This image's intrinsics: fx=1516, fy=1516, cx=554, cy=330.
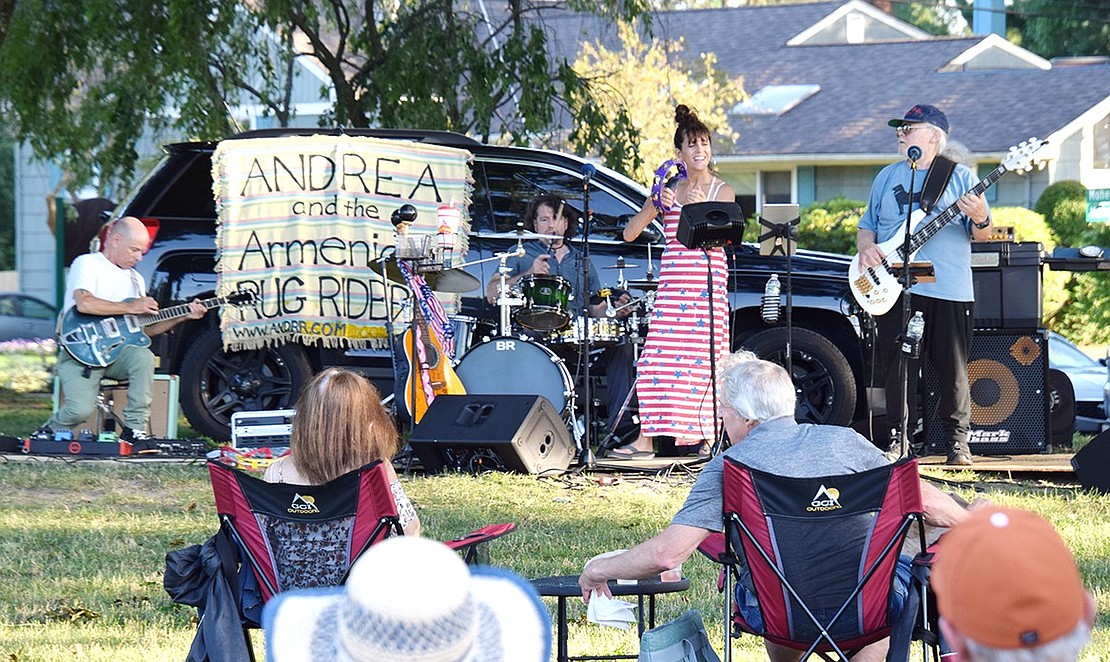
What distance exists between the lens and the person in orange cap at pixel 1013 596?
1.84 metres

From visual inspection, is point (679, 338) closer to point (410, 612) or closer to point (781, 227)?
point (781, 227)

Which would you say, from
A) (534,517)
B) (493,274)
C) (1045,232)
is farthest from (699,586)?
(1045,232)

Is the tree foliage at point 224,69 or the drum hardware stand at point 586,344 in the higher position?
the tree foliage at point 224,69

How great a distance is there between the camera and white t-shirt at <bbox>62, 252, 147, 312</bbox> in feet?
30.5

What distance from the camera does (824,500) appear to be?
4.00 metres

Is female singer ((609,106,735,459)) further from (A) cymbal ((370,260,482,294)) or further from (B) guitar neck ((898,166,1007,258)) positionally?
(B) guitar neck ((898,166,1007,258))

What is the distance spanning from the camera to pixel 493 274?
936cm

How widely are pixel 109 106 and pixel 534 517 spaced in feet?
23.2

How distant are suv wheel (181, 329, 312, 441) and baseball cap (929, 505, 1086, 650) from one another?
322 inches

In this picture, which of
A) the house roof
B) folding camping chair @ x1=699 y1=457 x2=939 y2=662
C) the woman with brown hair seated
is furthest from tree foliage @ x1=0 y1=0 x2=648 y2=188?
the house roof

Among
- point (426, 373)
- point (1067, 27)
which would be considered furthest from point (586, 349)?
point (1067, 27)

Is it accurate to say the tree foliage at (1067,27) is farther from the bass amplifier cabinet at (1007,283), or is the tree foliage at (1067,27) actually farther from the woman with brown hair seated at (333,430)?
the woman with brown hair seated at (333,430)

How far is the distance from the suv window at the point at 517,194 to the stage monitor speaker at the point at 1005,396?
235 centimetres

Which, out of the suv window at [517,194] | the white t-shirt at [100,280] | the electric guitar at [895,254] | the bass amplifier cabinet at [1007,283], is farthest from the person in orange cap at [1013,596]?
the white t-shirt at [100,280]
